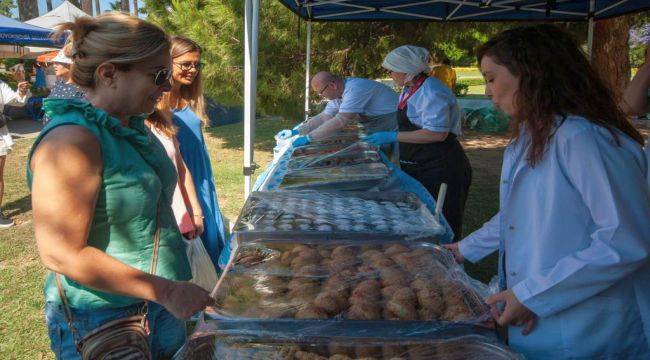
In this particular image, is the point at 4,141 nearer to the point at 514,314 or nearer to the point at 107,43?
the point at 107,43

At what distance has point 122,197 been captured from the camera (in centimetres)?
122

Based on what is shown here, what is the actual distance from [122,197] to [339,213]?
3.53 feet

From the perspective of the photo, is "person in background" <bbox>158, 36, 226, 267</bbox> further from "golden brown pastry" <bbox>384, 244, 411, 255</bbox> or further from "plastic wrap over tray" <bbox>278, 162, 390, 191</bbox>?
"golden brown pastry" <bbox>384, 244, 411, 255</bbox>

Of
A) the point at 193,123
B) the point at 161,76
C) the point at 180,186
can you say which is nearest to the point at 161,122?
the point at 180,186

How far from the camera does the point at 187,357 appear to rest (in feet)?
3.64

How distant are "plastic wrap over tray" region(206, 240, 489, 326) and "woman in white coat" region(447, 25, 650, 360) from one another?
0.17m

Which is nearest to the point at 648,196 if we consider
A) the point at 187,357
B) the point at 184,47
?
the point at 187,357

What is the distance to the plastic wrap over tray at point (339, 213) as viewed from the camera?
1929mm

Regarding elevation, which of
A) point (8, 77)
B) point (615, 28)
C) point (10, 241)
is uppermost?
point (615, 28)

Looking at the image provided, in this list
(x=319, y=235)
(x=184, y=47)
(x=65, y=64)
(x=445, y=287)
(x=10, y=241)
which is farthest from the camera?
(x=10, y=241)

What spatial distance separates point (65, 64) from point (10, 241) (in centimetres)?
240

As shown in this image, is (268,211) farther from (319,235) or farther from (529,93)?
(529,93)

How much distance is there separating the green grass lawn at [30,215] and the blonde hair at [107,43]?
221 centimetres

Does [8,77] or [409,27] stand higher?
[409,27]
